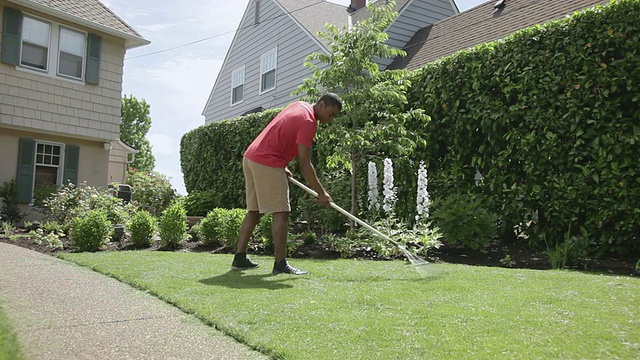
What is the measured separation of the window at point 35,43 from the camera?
10695 mm

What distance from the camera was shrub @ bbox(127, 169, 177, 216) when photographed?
13.1m

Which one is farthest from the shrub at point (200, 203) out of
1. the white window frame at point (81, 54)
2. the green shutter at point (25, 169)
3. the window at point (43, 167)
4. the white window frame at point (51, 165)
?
the white window frame at point (81, 54)

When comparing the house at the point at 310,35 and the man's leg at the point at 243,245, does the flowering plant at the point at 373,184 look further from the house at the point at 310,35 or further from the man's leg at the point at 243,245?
the house at the point at 310,35

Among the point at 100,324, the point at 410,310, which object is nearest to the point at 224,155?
the point at 100,324

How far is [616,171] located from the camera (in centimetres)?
512

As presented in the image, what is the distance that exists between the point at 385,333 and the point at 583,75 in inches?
179

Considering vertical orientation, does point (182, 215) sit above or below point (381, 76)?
below

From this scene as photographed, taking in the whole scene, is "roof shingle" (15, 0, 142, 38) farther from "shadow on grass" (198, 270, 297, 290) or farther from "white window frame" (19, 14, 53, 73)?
"shadow on grass" (198, 270, 297, 290)

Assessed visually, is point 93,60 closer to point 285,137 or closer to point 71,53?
point 71,53

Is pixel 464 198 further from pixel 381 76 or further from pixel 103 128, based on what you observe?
pixel 103 128

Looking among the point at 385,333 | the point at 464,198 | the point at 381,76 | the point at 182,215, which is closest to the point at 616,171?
the point at 464,198

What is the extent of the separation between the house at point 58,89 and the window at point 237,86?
5997 mm

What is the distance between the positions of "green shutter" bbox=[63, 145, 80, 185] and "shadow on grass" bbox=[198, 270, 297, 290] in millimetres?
8978

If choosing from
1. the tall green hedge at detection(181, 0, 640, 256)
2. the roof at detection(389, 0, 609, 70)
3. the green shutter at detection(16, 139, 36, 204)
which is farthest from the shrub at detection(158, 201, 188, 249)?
the roof at detection(389, 0, 609, 70)
